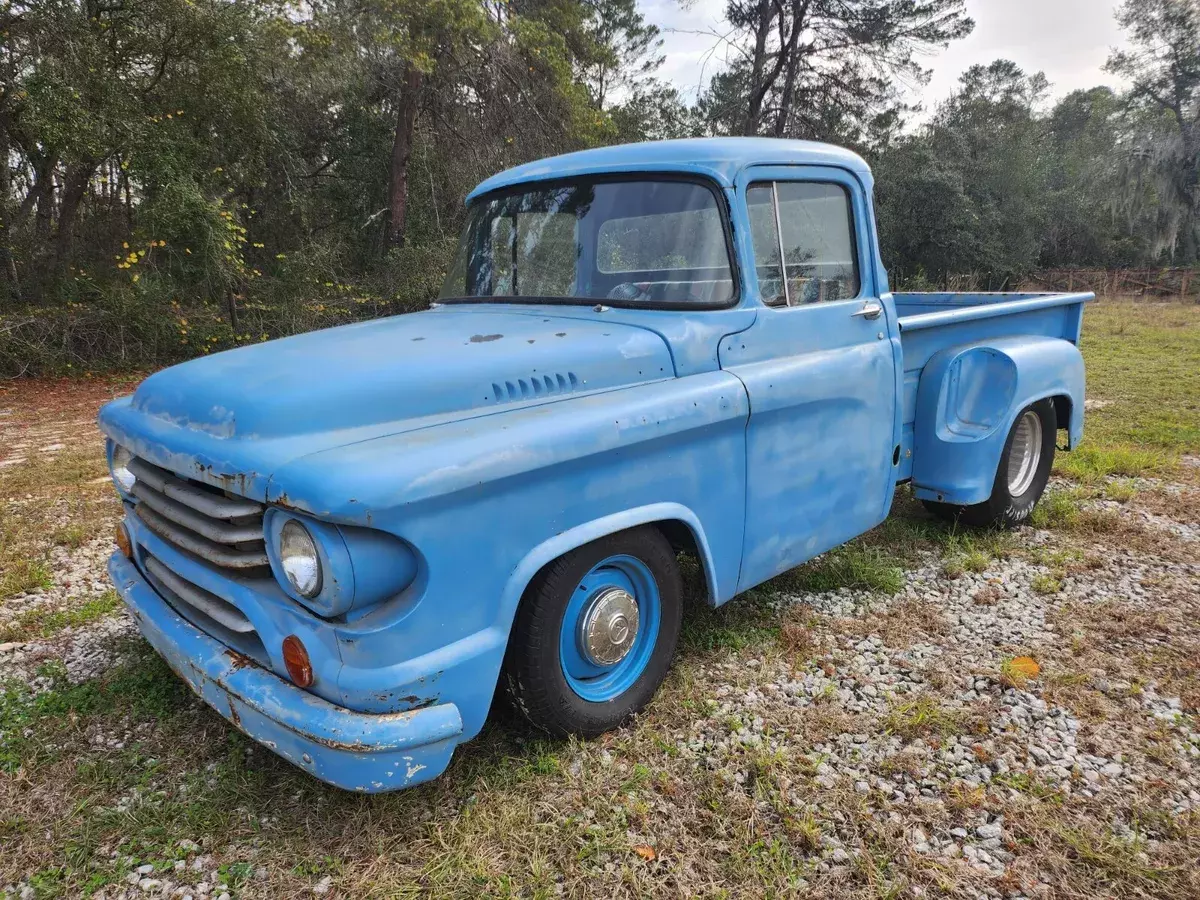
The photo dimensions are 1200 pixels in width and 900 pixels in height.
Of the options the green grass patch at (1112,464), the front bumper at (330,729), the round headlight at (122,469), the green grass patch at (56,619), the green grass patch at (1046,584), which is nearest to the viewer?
the front bumper at (330,729)

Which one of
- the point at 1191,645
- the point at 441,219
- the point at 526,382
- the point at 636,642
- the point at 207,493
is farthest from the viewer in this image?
the point at 441,219

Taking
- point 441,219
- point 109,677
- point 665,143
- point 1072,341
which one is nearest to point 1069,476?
point 1072,341

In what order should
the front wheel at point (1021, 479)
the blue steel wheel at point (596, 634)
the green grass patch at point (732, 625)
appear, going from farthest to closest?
the front wheel at point (1021, 479)
the green grass patch at point (732, 625)
the blue steel wheel at point (596, 634)

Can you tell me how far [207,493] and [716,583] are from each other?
67.0 inches

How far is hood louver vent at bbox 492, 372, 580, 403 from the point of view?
7.83 ft

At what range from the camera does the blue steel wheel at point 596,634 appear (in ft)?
7.49

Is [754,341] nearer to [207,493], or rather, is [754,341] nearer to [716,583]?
[716,583]

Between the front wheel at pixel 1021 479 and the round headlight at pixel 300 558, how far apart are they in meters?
3.43

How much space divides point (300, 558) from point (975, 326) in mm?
3659

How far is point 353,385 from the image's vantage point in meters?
2.24

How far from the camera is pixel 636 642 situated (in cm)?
272

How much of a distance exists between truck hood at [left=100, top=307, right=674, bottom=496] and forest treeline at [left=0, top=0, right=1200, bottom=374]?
9.59 metres

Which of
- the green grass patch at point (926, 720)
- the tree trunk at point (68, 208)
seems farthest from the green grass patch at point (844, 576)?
the tree trunk at point (68, 208)

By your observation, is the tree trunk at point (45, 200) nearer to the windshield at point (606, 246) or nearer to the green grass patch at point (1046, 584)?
the windshield at point (606, 246)
